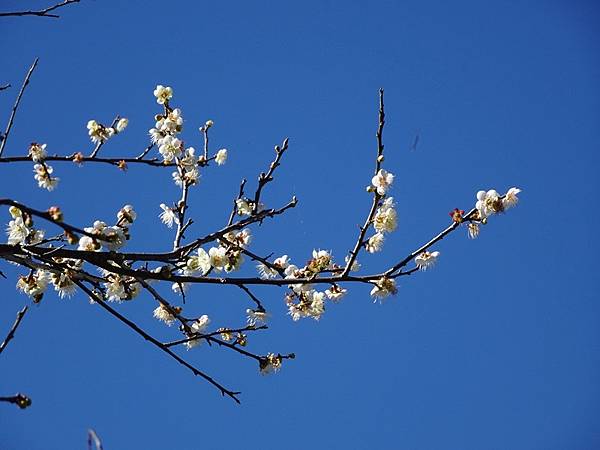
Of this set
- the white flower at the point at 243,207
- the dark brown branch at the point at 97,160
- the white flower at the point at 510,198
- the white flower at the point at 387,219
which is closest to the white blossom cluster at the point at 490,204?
the white flower at the point at 510,198

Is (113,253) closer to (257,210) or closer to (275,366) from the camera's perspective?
(257,210)

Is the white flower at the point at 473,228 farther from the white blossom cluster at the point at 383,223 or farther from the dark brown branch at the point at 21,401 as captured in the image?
the dark brown branch at the point at 21,401

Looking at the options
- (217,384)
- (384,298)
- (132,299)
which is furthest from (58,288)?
(384,298)

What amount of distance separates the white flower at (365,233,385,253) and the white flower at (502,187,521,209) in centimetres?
74

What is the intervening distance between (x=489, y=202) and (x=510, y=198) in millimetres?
164

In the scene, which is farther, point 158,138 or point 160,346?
point 158,138

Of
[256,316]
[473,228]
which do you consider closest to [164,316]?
[256,316]

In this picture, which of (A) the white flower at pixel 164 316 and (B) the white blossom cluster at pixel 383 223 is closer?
(B) the white blossom cluster at pixel 383 223

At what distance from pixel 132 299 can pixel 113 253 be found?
0.63 meters

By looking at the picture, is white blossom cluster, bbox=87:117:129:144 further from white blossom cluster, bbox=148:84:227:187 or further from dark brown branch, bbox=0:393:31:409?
dark brown branch, bbox=0:393:31:409

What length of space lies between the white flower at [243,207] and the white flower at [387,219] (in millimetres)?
780

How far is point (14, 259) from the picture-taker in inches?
131

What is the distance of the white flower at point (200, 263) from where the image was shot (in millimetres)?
3739

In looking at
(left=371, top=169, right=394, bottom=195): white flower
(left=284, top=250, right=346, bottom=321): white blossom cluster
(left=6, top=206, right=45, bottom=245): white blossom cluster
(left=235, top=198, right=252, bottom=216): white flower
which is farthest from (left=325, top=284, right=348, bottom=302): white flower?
(left=6, top=206, right=45, bottom=245): white blossom cluster
